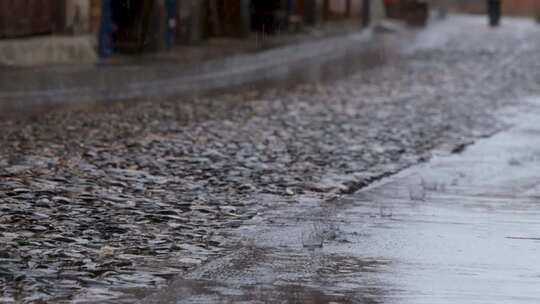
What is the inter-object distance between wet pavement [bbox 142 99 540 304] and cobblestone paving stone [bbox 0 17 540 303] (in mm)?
286

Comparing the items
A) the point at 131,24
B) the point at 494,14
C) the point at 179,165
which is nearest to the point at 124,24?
the point at 131,24

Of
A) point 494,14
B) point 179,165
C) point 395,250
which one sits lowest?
point 494,14

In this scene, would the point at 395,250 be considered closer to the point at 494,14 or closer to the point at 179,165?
the point at 179,165

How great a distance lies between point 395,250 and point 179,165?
4553 mm

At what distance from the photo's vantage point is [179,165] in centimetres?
1273

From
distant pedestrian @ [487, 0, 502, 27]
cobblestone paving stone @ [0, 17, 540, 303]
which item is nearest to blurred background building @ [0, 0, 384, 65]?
cobblestone paving stone @ [0, 17, 540, 303]

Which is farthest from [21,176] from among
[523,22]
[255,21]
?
[523,22]

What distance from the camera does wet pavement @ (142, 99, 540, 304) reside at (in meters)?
7.19

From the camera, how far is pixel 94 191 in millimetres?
10711

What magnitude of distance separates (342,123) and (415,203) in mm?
7046

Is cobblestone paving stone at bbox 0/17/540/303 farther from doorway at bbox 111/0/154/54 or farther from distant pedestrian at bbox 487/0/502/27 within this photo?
distant pedestrian at bbox 487/0/502/27

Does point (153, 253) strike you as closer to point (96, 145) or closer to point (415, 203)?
point (415, 203)

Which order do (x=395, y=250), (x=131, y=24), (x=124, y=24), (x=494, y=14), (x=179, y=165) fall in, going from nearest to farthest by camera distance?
(x=395, y=250)
(x=179, y=165)
(x=131, y=24)
(x=124, y=24)
(x=494, y=14)

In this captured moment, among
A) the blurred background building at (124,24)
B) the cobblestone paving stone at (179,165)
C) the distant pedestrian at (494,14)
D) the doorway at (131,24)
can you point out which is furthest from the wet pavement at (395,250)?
the distant pedestrian at (494,14)
